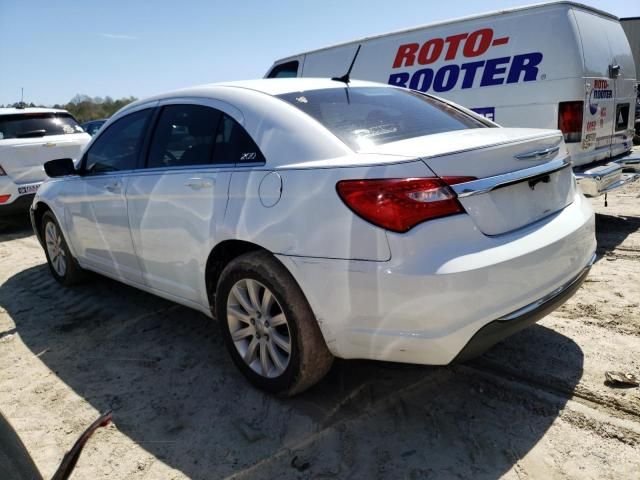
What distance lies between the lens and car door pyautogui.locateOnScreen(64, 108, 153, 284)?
3.68 m

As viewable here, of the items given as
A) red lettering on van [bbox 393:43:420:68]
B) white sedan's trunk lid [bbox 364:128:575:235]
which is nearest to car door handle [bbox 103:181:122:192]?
white sedan's trunk lid [bbox 364:128:575:235]

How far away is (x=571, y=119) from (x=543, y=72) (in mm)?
544

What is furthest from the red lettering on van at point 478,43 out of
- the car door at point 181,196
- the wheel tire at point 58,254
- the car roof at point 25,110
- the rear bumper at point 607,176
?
the car roof at point 25,110

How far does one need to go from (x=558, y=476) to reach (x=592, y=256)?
1227mm

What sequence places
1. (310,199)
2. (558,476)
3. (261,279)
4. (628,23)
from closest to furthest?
(558,476) → (310,199) → (261,279) → (628,23)

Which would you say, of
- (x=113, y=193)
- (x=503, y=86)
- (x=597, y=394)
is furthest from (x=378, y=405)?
(x=503, y=86)

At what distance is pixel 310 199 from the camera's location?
2.38 metres

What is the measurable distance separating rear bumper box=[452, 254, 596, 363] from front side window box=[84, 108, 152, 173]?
2.51 m

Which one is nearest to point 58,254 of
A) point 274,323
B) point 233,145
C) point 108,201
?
point 108,201

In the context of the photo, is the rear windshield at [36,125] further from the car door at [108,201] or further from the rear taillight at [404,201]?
the rear taillight at [404,201]

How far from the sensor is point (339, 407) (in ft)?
8.87

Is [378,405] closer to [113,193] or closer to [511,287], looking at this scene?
[511,287]

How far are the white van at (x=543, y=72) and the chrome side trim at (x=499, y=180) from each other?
→ 265cm

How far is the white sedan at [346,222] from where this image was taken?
85.7 inches
